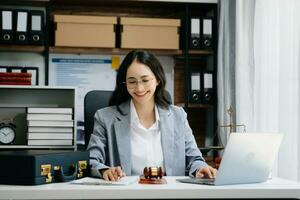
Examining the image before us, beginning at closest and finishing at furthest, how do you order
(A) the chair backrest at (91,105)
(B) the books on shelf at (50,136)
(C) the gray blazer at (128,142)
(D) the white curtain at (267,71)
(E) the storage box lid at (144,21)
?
1. (C) the gray blazer at (128,142)
2. (A) the chair backrest at (91,105)
3. (D) the white curtain at (267,71)
4. (B) the books on shelf at (50,136)
5. (E) the storage box lid at (144,21)

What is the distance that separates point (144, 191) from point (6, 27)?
239 cm

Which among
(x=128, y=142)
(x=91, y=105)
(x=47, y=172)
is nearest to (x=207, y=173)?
(x=128, y=142)

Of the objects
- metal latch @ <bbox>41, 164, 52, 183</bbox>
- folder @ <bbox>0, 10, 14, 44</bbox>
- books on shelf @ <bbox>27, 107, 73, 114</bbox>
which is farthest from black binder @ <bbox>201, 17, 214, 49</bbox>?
metal latch @ <bbox>41, 164, 52, 183</bbox>

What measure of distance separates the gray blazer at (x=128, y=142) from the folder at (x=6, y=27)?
152 centimetres

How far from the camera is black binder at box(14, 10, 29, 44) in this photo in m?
3.48

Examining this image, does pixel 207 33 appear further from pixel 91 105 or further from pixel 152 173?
pixel 152 173

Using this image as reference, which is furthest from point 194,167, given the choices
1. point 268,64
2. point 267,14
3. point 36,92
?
point 36,92

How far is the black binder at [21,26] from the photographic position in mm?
3484

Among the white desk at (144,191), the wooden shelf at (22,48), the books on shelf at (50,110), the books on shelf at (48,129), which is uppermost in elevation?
the wooden shelf at (22,48)

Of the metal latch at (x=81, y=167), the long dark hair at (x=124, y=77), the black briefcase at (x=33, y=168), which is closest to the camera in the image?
the black briefcase at (x=33, y=168)

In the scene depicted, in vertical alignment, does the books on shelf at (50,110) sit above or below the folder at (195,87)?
below

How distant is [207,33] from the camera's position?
3742mm

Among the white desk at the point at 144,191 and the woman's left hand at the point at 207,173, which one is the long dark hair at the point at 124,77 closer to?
the woman's left hand at the point at 207,173

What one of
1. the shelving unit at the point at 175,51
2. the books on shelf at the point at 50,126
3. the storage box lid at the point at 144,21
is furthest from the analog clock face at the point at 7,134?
the storage box lid at the point at 144,21
